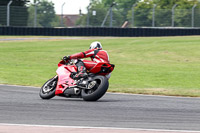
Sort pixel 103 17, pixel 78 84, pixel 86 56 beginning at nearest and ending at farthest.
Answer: pixel 78 84 < pixel 86 56 < pixel 103 17

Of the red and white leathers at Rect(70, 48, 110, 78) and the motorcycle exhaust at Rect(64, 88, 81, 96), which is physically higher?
the red and white leathers at Rect(70, 48, 110, 78)

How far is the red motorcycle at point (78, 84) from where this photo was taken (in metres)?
9.77

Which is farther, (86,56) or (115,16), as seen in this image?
(115,16)

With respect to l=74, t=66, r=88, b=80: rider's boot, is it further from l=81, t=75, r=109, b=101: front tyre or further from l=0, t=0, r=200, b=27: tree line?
l=0, t=0, r=200, b=27: tree line

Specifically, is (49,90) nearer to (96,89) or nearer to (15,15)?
(96,89)

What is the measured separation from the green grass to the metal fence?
5.68 feet

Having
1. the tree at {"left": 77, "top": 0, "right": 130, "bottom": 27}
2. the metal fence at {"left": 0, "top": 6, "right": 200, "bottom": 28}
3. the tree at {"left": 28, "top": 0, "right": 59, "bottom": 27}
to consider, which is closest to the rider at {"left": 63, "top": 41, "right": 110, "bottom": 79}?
the metal fence at {"left": 0, "top": 6, "right": 200, "bottom": 28}

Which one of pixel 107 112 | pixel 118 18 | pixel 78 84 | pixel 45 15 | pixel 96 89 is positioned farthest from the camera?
pixel 118 18

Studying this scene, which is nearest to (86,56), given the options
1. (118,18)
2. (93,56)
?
(93,56)

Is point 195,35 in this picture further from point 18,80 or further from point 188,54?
point 18,80

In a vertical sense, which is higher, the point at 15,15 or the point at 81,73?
the point at 15,15

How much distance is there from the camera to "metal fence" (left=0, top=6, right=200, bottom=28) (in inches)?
1384

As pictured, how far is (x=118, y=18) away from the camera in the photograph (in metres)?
36.6

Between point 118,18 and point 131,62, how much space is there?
44.3 ft
